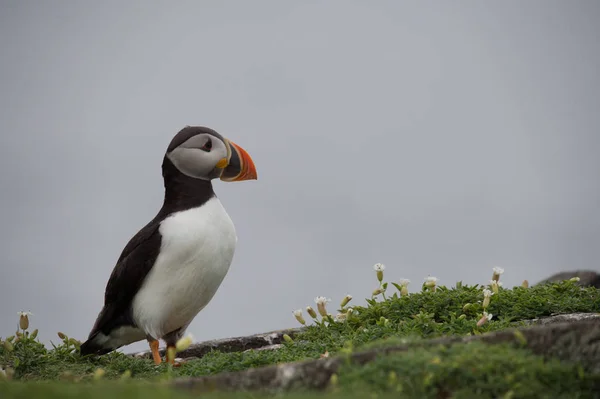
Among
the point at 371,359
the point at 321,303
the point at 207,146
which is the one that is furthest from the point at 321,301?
the point at 371,359

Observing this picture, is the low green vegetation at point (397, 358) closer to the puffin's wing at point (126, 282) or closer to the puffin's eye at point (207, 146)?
the puffin's wing at point (126, 282)

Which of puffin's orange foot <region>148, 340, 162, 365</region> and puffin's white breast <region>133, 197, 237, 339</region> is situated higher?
puffin's white breast <region>133, 197, 237, 339</region>

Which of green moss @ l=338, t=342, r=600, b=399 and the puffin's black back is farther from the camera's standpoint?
the puffin's black back

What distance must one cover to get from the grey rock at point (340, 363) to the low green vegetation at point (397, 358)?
0.10 m

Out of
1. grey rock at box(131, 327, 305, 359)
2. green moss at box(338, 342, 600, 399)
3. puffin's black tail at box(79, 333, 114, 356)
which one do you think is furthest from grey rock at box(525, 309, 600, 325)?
puffin's black tail at box(79, 333, 114, 356)

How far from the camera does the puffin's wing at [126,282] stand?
9.10 metres

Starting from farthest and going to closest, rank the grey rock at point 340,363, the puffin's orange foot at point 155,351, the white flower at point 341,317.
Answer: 1. the white flower at point 341,317
2. the puffin's orange foot at point 155,351
3. the grey rock at point 340,363

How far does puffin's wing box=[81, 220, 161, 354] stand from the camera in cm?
910

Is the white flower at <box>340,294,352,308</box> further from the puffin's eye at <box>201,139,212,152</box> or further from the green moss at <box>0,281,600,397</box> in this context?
the puffin's eye at <box>201,139,212,152</box>

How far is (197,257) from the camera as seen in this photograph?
8.98 m

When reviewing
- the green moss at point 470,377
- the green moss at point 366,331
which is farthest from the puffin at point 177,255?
the green moss at point 470,377

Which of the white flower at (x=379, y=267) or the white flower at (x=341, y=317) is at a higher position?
the white flower at (x=379, y=267)

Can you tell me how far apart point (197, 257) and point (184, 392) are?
4650mm

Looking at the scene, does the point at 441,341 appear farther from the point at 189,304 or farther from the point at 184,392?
the point at 189,304
